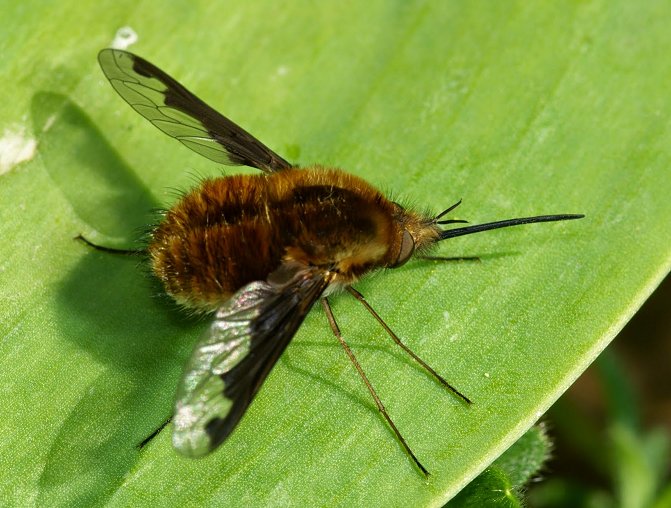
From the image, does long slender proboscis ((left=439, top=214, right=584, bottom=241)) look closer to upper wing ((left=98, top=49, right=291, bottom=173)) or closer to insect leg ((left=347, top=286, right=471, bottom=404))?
insect leg ((left=347, top=286, right=471, bottom=404))

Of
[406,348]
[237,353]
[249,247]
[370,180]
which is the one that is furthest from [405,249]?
[237,353]

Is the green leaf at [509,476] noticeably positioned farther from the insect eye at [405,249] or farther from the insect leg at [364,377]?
the insect eye at [405,249]

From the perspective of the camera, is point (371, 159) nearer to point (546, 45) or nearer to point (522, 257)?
point (522, 257)

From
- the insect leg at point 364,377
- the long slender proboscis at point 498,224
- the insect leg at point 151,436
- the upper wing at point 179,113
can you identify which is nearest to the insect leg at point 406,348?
the insect leg at point 364,377

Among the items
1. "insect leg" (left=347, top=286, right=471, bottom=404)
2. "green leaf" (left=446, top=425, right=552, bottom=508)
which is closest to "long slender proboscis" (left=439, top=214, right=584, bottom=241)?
"insect leg" (left=347, top=286, right=471, bottom=404)

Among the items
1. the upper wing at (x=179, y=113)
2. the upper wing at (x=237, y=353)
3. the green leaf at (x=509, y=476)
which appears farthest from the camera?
the upper wing at (x=179, y=113)

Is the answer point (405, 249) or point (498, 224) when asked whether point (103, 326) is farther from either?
point (498, 224)

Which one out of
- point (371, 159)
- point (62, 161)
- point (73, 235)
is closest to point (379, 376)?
point (371, 159)
